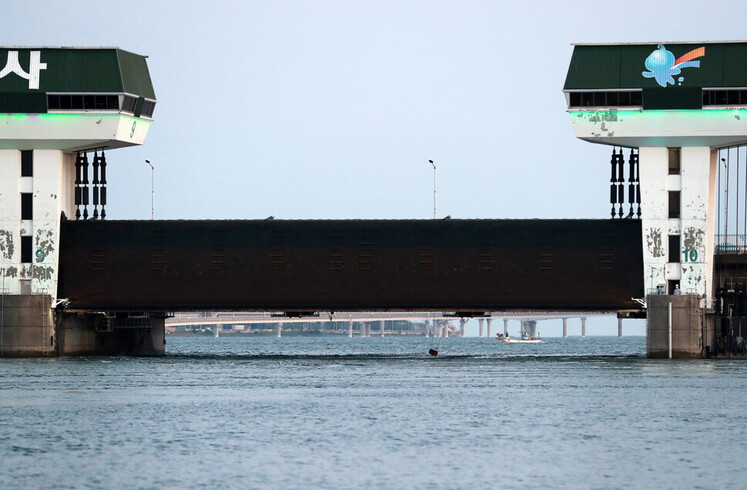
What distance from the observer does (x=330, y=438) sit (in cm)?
5756

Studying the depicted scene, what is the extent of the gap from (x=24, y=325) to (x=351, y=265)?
23845mm

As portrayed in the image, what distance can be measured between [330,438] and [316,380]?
3475 cm

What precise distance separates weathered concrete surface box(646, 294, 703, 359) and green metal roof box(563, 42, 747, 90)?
14.8 m

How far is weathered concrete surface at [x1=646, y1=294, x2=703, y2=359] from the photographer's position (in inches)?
3981

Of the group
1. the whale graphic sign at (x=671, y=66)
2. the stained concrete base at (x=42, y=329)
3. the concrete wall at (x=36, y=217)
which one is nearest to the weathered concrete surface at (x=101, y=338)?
the stained concrete base at (x=42, y=329)

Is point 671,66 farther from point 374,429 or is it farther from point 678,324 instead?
point 374,429

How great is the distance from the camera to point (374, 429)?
60969 mm

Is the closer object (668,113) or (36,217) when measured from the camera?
(668,113)

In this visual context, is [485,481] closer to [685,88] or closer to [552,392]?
[552,392]

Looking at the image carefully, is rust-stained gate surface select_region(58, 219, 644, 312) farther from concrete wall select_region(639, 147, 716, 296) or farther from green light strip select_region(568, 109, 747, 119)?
green light strip select_region(568, 109, 747, 119)

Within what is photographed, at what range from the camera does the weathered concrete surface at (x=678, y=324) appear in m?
101

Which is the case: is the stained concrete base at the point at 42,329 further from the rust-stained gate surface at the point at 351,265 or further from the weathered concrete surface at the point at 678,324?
the weathered concrete surface at the point at 678,324

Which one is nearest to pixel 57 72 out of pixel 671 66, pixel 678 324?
pixel 671 66

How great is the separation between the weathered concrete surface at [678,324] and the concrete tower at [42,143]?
40.0 m
